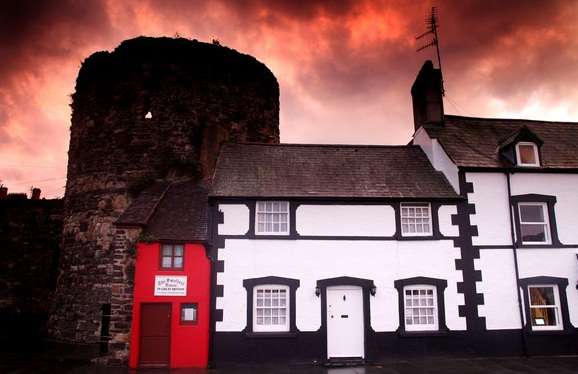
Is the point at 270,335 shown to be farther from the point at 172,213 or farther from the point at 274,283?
the point at 172,213

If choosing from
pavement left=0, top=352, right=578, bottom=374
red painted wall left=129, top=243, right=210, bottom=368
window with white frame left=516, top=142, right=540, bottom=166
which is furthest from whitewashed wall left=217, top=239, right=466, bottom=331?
window with white frame left=516, top=142, right=540, bottom=166

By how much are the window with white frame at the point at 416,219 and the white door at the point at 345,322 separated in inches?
113

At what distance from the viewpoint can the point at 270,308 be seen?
14305mm

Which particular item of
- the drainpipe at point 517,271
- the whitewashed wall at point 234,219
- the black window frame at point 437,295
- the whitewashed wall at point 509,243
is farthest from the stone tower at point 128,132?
the drainpipe at point 517,271

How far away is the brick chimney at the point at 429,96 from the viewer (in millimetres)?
18531

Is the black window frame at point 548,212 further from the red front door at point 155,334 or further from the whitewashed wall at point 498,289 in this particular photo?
the red front door at point 155,334

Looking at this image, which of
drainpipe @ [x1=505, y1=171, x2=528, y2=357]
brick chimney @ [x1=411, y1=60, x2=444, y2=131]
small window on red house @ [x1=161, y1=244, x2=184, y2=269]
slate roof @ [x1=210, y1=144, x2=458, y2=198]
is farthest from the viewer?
brick chimney @ [x1=411, y1=60, x2=444, y2=131]

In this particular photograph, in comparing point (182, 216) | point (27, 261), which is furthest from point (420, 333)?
point (27, 261)

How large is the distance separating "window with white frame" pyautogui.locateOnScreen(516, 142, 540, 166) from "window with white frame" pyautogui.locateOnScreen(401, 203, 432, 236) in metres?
4.26

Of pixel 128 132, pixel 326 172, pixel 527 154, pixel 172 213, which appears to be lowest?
pixel 172 213

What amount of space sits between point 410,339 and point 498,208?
5848mm

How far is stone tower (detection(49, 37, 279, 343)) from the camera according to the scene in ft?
66.0

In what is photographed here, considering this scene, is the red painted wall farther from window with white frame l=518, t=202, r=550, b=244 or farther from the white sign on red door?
window with white frame l=518, t=202, r=550, b=244

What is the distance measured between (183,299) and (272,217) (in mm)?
4093
